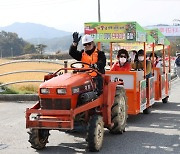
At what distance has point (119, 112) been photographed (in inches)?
335

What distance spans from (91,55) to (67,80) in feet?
3.47

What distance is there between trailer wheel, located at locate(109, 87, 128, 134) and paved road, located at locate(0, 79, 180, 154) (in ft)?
0.49

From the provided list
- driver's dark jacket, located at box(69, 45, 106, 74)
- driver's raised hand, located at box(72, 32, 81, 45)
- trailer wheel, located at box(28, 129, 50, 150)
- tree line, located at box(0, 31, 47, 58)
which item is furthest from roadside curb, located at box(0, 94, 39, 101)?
tree line, located at box(0, 31, 47, 58)

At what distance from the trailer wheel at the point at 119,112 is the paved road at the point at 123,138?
0.49 ft

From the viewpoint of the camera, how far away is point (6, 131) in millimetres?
8938

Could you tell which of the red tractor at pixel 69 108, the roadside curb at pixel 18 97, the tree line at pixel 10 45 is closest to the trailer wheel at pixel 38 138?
the red tractor at pixel 69 108

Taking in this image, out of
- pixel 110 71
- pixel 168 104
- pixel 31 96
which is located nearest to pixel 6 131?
pixel 110 71

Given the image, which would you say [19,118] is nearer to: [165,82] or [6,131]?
[6,131]

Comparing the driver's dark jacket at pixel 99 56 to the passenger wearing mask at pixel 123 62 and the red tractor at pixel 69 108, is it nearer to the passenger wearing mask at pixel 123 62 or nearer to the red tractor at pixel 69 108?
the red tractor at pixel 69 108

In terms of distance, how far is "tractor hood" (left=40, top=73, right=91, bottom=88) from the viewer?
6.98 metres

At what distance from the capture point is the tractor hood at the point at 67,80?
698cm

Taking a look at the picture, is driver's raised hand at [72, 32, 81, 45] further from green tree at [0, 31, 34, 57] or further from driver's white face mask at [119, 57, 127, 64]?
green tree at [0, 31, 34, 57]

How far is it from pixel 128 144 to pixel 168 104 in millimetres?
6156

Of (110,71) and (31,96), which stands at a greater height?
(110,71)
